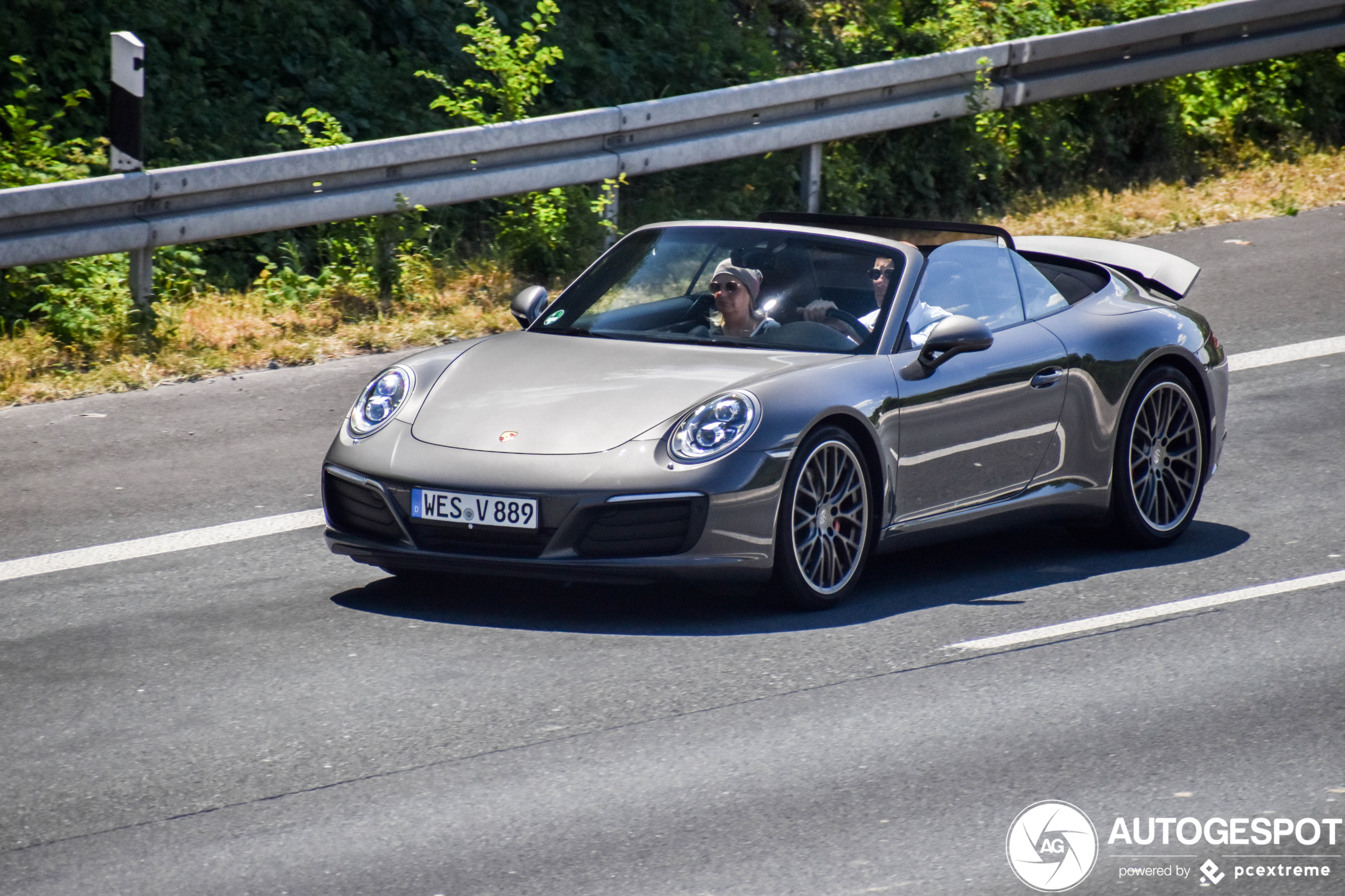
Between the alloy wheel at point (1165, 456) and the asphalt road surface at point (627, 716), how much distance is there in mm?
169

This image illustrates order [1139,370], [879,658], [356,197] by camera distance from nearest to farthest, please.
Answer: [879,658] → [1139,370] → [356,197]

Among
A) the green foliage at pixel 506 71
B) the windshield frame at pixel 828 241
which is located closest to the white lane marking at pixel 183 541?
the windshield frame at pixel 828 241

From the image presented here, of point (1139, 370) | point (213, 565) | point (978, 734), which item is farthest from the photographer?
point (1139, 370)

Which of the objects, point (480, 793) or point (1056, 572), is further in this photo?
point (1056, 572)

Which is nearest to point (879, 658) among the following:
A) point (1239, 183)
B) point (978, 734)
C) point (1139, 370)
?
point (978, 734)

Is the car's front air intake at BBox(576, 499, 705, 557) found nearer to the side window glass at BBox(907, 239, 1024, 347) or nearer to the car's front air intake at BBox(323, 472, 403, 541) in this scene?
the car's front air intake at BBox(323, 472, 403, 541)

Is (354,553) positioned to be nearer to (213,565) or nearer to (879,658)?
(213,565)

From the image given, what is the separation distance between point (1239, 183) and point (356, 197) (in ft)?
24.0

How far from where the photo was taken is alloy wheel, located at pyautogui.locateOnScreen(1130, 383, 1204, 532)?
7.89 meters

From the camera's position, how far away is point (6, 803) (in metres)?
4.83

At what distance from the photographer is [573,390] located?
6.73m

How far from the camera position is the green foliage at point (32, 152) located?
10969 mm

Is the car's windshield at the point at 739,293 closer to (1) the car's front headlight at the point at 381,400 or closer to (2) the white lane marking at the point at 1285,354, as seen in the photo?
(1) the car's front headlight at the point at 381,400

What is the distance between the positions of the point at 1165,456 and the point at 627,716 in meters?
3.39
